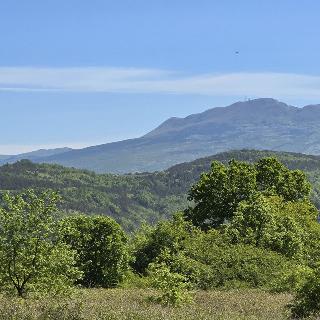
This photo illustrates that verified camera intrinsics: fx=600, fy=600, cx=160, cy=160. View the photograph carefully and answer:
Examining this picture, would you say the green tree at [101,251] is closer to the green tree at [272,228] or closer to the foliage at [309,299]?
the green tree at [272,228]

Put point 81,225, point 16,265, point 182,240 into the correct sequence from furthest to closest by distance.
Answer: point 182,240 → point 81,225 → point 16,265

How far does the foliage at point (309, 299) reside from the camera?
19039 millimetres

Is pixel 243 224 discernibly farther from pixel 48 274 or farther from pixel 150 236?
pixel 48 274

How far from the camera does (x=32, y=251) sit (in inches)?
929

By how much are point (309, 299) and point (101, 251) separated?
3137 centimetres

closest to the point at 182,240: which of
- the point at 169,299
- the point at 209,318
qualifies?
the point at 169,299

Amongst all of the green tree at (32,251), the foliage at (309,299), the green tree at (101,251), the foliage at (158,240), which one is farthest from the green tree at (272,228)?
the foliage at (309,299)

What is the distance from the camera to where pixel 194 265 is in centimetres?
4478

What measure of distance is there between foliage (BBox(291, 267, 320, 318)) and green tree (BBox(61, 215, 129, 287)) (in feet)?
98.0

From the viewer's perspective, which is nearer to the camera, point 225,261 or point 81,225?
point 225,261

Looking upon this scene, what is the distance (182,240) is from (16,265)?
112 ft

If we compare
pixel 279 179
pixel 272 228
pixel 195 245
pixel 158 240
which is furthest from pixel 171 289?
pixel 279 179

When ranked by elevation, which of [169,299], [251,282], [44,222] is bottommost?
[251,282]

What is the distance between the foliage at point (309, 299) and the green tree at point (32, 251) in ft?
29.7
